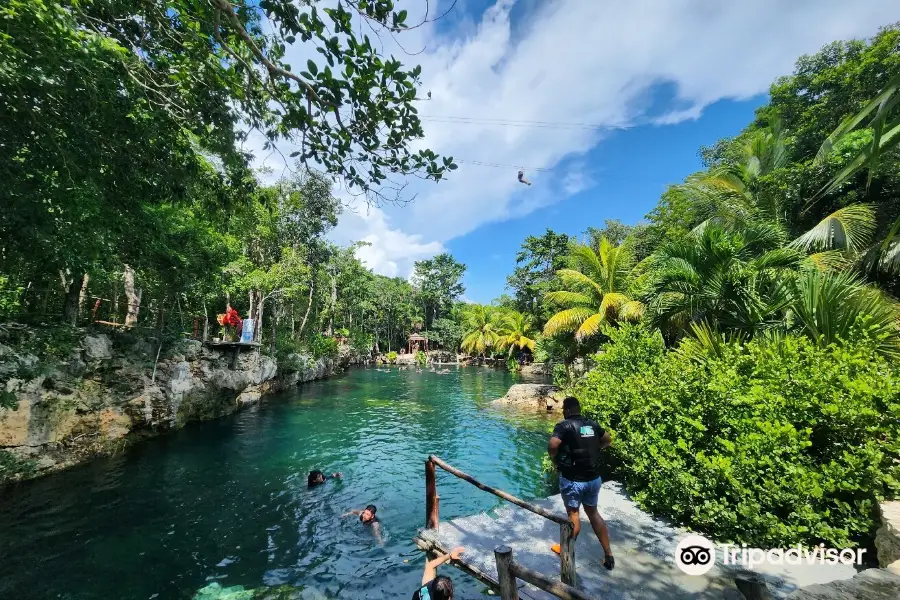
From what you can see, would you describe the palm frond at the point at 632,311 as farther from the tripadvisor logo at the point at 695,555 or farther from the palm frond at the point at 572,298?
the tripadvisor logo at the point at 695,555

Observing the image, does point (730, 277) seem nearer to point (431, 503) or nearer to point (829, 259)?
point (829, 259)

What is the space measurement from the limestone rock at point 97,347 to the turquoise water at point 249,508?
9.40 feet

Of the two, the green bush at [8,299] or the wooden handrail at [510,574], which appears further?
the green bush at [8,299]

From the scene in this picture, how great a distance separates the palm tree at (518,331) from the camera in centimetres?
3600

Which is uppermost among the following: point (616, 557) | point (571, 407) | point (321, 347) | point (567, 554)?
point (321, 347)

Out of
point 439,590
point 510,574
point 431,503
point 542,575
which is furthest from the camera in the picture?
point 431,503

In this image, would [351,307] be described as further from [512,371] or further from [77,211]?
[77,211]

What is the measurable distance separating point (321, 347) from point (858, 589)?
31985mm

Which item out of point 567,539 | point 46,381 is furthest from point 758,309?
point 46,381

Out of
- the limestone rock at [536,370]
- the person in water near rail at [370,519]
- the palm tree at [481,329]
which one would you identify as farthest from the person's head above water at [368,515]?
the palm tree at [481,329]

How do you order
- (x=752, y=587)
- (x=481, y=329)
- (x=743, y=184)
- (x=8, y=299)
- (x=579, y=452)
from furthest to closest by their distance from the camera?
(x=481, y=329), (x=743, y=184), (x=8, y=299), (x=579, y=452), (x=752, y=587)

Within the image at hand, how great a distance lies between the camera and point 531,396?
67.5 feet

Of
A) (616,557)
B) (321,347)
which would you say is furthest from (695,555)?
(321,347)

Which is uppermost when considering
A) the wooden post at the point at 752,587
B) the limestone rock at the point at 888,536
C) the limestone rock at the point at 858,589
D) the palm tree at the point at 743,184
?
the palm tree at the point at 743,184
